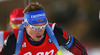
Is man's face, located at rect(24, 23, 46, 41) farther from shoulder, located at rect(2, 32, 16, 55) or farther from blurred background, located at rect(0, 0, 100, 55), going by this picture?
blurred background, located at rect(0, 0, 100, 55)

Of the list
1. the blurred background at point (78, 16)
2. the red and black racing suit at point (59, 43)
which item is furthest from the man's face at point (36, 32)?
the blurred background at point (78, 16)

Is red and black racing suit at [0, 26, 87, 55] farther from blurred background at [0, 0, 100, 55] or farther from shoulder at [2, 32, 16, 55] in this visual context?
blurred background at [0, 0, 100, 55]

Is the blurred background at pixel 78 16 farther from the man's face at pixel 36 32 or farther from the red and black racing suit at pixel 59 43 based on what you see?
the man's face at pixel 36 32

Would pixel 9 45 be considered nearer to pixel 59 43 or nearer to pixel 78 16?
pixel 59 43

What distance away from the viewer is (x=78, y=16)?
7.94 m

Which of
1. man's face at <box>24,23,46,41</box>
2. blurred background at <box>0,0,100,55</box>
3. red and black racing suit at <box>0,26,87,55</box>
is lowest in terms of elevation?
blurred background at <box>0,0,100,55</box>

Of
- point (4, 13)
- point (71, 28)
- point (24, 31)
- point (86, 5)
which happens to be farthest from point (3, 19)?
point (24, 31)

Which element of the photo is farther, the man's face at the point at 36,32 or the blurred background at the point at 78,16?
the blurred background at the point at 78,16

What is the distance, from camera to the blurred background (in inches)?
305

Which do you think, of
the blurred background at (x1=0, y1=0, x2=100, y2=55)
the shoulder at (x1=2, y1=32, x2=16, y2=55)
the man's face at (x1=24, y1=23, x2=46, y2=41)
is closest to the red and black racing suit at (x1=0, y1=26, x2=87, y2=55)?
the shoulder at (x1=2, y1=32, x2=16, y2=55)

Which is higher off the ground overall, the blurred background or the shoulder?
the shoulder

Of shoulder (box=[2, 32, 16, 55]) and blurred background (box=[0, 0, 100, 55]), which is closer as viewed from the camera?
shoulder (box=[2, 32, 16, 55])

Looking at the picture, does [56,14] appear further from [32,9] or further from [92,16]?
[32,9]

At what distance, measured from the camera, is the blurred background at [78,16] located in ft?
25.4
